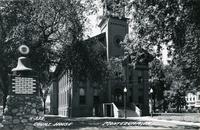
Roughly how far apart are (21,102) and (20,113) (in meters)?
0.52

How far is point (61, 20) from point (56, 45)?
2.89 m

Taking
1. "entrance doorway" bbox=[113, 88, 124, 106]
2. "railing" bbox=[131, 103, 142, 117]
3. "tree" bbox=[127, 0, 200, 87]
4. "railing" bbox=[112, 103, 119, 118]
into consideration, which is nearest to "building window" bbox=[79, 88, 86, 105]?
"railing" bbox=[112, 103, 119, 118]

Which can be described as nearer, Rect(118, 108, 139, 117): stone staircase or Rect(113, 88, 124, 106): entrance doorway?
Rect(118, 108, 139, 117): stone staircase

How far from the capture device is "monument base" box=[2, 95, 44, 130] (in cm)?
1441

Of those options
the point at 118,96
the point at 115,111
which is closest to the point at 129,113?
the point at 115,111

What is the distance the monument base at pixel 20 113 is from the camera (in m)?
14.4

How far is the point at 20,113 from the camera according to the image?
14633 mm

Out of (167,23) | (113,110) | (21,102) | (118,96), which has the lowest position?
(113,110)

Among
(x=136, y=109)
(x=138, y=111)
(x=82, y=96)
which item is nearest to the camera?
(x=138, y=111)

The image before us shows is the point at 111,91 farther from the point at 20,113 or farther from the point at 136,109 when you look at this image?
the point at 20,113

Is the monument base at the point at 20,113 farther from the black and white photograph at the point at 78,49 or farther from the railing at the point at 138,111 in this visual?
the railing at the point at 138,111

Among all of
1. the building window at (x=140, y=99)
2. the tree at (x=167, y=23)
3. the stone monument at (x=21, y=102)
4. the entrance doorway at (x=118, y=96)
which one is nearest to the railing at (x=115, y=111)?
the entrance doorway at (x=118, y=96)

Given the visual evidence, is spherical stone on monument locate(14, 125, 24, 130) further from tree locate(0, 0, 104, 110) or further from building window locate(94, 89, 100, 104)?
building window locate(94, 89, 100, 104)

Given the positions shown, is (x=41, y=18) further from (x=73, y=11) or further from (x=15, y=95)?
(x=15, y=95)
